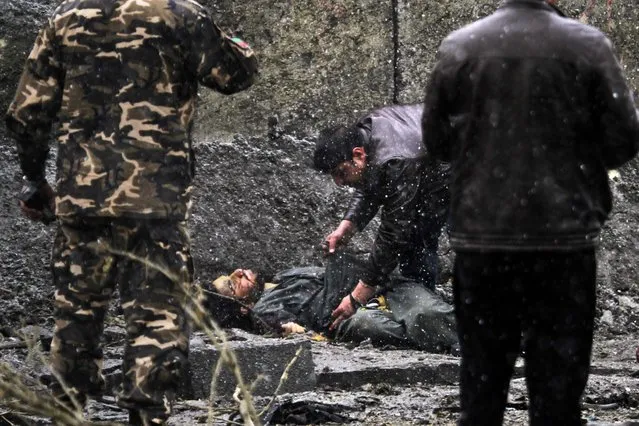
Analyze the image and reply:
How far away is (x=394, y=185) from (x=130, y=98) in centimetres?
294

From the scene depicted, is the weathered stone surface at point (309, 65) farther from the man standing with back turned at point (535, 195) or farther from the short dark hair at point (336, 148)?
the man standing with back turned at point (535, 195)

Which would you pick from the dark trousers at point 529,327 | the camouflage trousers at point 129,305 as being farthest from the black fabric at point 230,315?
the dark trousers at point 529,327

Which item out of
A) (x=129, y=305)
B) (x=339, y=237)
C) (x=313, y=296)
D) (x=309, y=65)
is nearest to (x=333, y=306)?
(x=313, y=296)

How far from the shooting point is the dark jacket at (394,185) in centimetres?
723

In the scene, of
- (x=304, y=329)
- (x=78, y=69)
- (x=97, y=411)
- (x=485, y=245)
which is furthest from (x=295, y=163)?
(x=485, y=245)

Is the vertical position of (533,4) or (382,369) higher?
(533,4)

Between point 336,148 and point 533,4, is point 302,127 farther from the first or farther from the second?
point 533,4

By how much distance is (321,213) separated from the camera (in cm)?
825

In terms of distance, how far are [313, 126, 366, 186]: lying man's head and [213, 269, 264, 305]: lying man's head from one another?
97 centimetres

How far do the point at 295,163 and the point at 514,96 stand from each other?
4.68 m

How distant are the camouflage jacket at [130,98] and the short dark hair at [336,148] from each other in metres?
2.80

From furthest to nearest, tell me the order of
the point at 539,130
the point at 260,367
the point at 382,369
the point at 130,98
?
1. the point at 382,369
2. the point at 260,367
3. the point at 130,98
4. the point at 539,130

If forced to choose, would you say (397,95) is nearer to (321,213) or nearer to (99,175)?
(321,213)

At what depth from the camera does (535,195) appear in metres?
3.55
